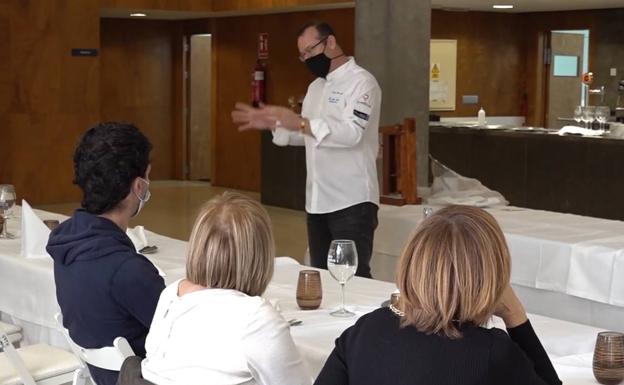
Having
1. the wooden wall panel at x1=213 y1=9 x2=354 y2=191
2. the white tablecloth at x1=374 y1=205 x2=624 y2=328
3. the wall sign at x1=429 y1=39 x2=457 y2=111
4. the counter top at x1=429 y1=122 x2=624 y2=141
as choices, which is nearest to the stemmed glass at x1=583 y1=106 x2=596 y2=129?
the counter top at x1=429 y1=122 x2=624 y2=141

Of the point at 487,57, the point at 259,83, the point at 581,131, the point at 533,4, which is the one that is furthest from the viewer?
the point at 487,57

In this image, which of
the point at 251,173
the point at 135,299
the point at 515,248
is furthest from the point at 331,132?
the point at 251,173

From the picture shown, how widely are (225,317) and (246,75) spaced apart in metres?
12.2

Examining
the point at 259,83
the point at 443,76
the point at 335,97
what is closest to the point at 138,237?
the point at 335,97

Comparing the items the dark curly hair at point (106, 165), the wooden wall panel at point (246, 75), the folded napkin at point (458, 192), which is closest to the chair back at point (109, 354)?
the dark curly hair at point (106, 165)

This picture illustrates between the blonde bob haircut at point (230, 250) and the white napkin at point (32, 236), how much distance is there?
2102mm

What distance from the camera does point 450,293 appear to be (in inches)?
80.1

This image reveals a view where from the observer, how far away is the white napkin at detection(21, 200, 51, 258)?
445 centimetres

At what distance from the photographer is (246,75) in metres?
14.4

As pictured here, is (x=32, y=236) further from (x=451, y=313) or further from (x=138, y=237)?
(x=451, y=313)

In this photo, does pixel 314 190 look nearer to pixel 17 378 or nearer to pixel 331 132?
pixel 331 132

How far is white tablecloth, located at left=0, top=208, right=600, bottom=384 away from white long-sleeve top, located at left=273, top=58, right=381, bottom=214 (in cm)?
76

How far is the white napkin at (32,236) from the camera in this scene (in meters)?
4.45

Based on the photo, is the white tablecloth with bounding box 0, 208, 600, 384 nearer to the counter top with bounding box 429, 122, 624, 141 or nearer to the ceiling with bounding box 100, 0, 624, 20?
the counter top with bounding box 429, 122, 624, 141
